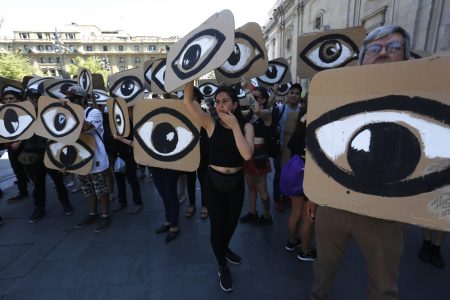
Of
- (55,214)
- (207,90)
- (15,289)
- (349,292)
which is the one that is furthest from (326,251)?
(207,90)

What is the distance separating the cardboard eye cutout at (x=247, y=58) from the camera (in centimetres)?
236

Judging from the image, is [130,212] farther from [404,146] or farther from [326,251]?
[404,146]

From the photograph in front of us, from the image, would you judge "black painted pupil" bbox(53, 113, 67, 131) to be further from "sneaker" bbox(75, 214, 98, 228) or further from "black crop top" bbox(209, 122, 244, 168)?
"black crop top" bbox(209, 122, 244, 168)

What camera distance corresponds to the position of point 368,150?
3.74ft

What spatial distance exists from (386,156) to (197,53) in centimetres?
132

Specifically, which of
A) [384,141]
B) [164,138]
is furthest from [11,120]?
[384,141]

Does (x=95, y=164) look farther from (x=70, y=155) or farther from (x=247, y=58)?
(x=247, y=58)

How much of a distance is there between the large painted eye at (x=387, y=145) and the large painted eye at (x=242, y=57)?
1.36m

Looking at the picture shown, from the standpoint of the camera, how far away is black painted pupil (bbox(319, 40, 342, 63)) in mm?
2932

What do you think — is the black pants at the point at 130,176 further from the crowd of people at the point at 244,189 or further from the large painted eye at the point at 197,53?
the large painted eye at the point at 197,53

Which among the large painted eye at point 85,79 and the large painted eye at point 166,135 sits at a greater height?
the large painted eye at point 85,79

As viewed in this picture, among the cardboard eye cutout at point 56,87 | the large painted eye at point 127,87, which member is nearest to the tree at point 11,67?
the cardboard eye cutout at point 56,87

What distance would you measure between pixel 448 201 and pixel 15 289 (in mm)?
3391

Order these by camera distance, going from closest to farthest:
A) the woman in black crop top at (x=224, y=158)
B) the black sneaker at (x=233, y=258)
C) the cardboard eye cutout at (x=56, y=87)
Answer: the woman in black crop top at (x=224, y=158)
the black sneaker at (x=233, y=258)
the cardboard eye cutout at (x=56, y=87)
